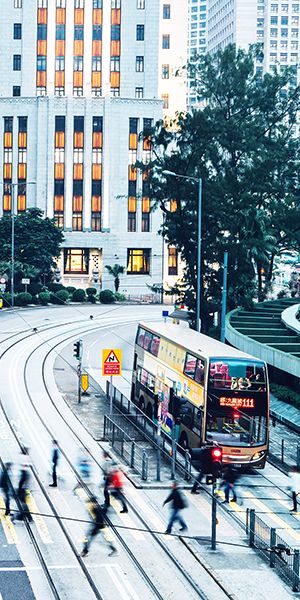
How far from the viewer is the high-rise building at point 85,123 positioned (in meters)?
108

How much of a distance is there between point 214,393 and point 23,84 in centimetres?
9098

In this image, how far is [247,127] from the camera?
5684 centimetres

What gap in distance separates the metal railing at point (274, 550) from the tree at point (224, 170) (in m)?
34.0

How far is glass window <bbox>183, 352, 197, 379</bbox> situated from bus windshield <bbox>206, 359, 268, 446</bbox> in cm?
145

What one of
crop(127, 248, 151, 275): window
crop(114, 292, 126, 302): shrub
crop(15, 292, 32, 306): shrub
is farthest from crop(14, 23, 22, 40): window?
crop(15, 292, 32, 306): shrub

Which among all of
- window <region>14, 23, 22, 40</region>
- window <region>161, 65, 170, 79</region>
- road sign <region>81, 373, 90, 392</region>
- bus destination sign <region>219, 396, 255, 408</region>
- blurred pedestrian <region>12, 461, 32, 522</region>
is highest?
window <region>14, 23, 22, 40</region>

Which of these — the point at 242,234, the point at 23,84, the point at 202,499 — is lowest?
the point at 202,499

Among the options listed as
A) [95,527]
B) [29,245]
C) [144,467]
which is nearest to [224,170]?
[144,467]

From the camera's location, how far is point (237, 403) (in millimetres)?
27609

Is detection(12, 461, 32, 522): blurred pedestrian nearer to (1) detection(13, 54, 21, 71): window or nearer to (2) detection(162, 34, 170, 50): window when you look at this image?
(1) detection(13, 54, 21, 71): window

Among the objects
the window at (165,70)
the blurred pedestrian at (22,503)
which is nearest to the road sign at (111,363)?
the blurred pedestrian at (22,503)

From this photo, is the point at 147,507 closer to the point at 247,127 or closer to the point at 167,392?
the point at 167,392

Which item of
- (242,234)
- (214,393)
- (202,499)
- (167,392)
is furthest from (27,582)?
(242,234)

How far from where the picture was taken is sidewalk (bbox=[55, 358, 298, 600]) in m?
18.9
